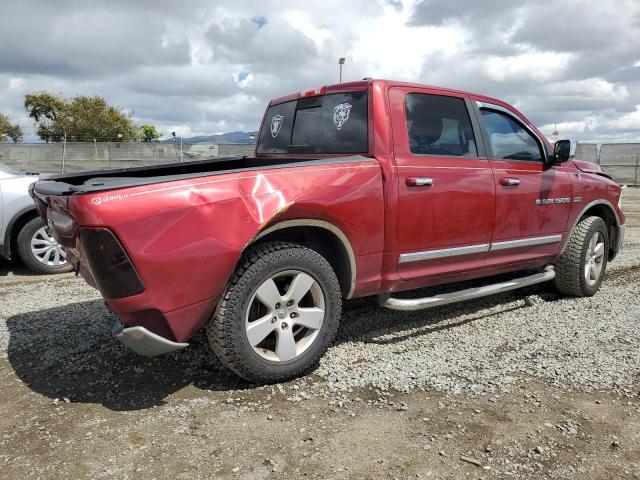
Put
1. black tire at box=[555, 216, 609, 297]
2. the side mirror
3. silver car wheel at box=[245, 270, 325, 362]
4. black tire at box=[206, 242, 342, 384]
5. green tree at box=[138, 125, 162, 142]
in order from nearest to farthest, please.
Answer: black tire at box=[206, 242, 342, 384]
silver car wheel at box=[245, 270, 325, 362]
the side mirror
black tire at box=[555, 216, 609, 297]
green tree at box=[138, 125, 162, 142]

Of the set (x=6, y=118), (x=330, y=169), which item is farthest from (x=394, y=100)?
(x=6, y=118)

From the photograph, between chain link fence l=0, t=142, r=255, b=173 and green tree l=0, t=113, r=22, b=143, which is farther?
green tree l=0, t=113, r=22, b=143

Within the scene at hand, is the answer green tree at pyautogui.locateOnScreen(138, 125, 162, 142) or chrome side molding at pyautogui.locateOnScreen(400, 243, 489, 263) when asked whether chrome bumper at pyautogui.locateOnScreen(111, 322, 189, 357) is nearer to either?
chrome side molding at pyautogui.locateOnScreen(400, 243, 489, 263)

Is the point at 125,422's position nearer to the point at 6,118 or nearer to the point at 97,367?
the point at 97,367

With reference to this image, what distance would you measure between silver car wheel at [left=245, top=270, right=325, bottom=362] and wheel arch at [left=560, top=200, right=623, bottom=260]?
2.95 meters

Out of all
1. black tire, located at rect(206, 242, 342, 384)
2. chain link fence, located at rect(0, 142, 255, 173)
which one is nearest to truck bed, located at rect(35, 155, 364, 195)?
black tire, located at rect(206, 242, 342, 384)

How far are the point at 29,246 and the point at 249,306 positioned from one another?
14.2 feet

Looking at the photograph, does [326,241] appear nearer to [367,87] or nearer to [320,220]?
[320,220]

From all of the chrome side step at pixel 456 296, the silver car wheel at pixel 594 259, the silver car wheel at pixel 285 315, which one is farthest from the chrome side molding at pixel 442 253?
the silver car wheel at pixel 594 259

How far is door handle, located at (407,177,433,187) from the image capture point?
3666 millimetres

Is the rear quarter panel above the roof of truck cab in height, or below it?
below

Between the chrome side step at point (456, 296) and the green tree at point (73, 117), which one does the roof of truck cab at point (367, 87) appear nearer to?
the chrome side step at point (456, 296)

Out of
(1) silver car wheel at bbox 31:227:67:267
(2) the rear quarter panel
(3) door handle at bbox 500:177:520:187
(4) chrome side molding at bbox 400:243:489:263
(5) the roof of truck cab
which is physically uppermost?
(5) the roof of truck cab

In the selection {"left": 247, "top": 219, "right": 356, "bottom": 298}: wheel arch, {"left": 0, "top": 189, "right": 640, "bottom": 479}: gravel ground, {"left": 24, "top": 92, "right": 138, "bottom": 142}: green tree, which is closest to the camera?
{"left": 0, "top": 189, "right": 640, "bottom": 479}: gravel ground
